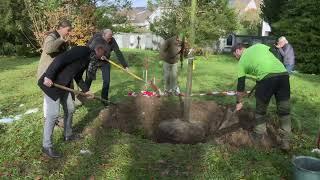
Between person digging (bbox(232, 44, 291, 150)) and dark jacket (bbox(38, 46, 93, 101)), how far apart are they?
244 centimetres

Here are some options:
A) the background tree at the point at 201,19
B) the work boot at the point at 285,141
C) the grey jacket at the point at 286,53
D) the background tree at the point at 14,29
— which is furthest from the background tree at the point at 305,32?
the background tree at the point at 14,29

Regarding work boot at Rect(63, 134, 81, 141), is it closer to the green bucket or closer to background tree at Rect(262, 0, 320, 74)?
the green bucket

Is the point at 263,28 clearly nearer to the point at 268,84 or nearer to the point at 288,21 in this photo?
the point at 288,21

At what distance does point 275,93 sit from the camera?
682 centimetres

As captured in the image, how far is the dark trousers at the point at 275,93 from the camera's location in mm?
6586

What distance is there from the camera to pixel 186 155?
6352 mm

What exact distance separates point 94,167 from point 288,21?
17.0 metres

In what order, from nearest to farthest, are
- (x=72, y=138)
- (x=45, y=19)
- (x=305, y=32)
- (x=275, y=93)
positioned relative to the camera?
(x=275, y=93)
(x=72, y=138)
(x=305, y=32)
(x=45, y=19)

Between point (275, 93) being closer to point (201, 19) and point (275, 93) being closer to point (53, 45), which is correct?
point (53, 45)

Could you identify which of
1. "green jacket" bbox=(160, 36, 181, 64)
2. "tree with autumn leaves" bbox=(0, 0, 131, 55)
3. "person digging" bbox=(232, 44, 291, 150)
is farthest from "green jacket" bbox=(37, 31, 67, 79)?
"tree with autumn leaves" bbox=(0, 0, 131, 55)

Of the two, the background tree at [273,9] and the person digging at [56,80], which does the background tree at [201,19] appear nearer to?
the background tree at [273,9]

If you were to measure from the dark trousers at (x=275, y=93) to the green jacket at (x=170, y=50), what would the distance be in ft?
14.3

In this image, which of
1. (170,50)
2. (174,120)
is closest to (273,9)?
(170,50)

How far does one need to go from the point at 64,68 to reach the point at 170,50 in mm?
4987
